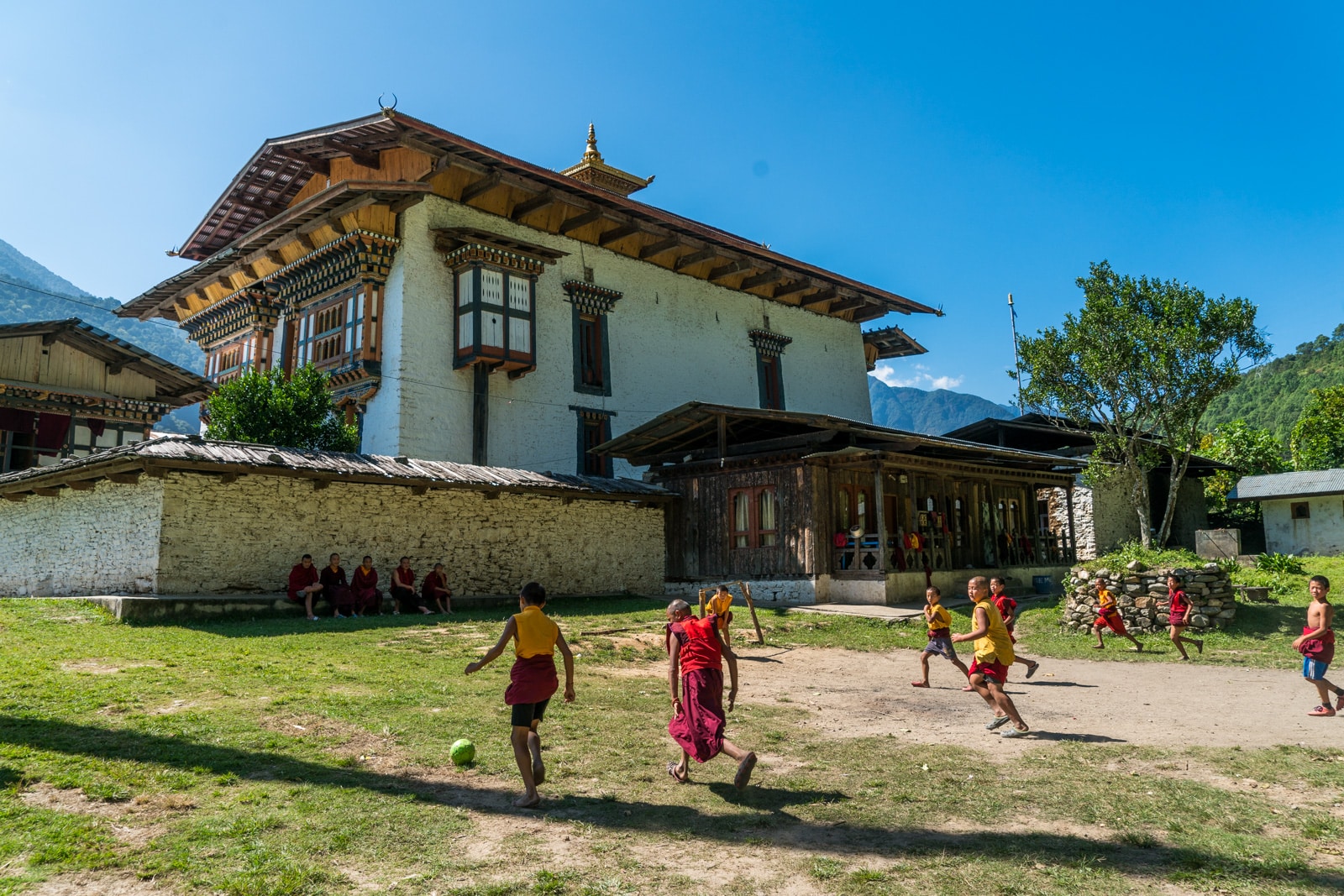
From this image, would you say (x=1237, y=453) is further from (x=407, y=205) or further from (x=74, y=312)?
(x=74, y=312)

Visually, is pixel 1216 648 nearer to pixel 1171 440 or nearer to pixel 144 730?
pixel 1171 440

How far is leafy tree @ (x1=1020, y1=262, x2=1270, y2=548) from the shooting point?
20.5m

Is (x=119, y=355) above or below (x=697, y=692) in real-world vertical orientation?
above

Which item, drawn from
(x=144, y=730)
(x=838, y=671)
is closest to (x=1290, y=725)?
(x=838, y=671)

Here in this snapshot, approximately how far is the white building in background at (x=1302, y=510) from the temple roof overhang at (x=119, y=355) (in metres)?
37.7

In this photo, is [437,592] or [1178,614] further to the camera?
[437,592]

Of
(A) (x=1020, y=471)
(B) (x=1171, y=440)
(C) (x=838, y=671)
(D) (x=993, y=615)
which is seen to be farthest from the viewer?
(A) (x=1020, y=471)

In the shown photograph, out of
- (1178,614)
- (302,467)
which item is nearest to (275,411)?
(302,467)

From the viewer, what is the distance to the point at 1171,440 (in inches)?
848

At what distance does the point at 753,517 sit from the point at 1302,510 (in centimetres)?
2619

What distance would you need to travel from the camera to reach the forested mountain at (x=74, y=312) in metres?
129

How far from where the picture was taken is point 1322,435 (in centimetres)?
4691

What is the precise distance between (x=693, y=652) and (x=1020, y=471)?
67.2 feet

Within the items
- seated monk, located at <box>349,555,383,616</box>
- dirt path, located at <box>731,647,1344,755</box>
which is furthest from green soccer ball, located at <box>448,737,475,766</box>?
seated monk, located at <box>349,555,383,616</box>
